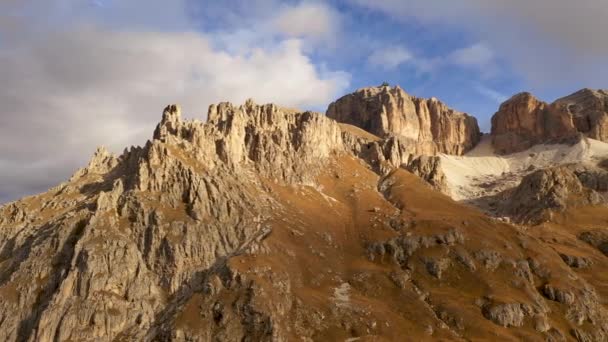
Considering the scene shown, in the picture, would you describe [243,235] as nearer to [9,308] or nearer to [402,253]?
[402,253]

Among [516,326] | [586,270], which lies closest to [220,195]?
[516,326]

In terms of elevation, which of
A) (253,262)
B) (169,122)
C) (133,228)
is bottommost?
(253,262)

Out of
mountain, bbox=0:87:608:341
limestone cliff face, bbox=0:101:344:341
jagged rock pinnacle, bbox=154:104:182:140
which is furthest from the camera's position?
jagged rock pinnacle, bbox=154:104:182:140

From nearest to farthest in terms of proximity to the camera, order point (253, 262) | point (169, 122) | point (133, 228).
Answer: point (253, 262) → point (133, 228) → point (169, 122)

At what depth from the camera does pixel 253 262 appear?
135m

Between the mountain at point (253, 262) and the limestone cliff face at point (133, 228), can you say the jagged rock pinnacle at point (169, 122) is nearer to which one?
the limestone cliff face at point (133, 228)

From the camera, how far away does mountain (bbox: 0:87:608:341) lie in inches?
4838

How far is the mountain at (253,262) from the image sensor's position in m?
123

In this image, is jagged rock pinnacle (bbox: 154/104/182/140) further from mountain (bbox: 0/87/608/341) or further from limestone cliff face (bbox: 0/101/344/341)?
mountain (bbox: 0/87/608/341)

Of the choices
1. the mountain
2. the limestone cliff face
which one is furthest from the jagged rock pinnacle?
the mountain

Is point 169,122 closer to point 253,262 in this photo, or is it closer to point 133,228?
point 133,228

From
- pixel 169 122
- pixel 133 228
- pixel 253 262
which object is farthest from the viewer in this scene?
pixel 169 122

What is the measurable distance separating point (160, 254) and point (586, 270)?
119m

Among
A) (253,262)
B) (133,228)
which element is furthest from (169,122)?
(253,262)
